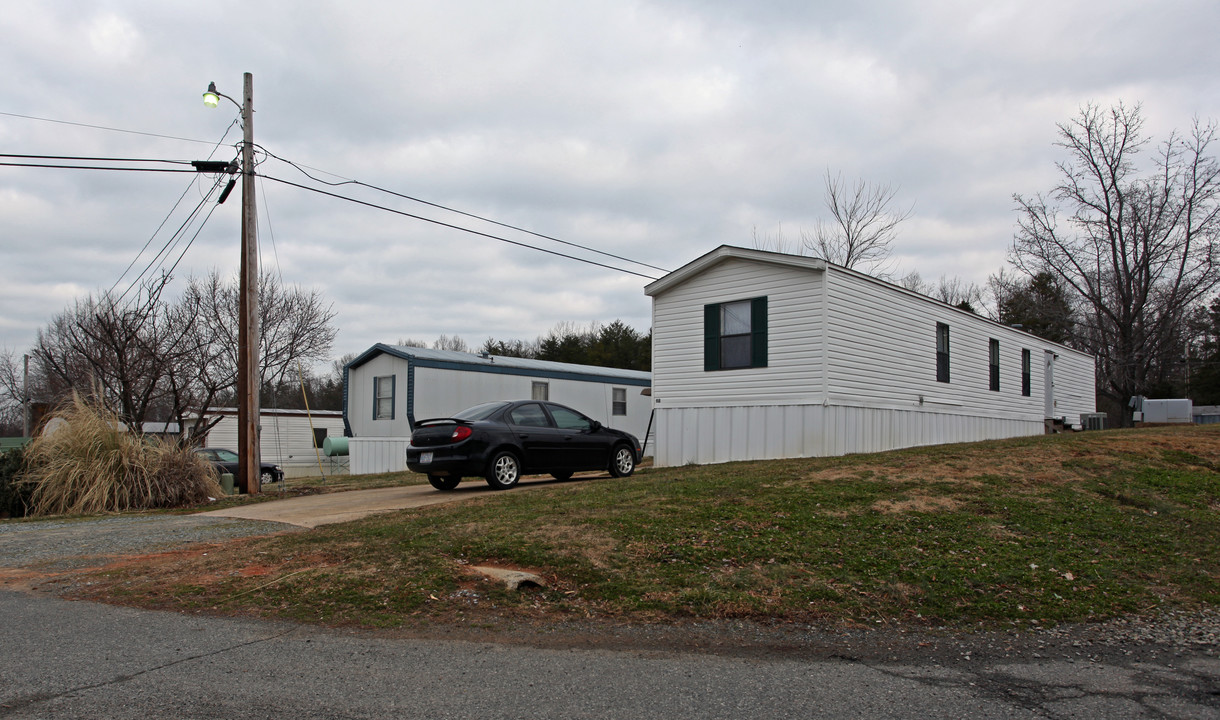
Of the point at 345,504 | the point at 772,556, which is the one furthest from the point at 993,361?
the point at 345,504

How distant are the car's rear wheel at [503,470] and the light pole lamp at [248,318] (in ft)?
14.2

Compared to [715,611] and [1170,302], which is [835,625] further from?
[1170,302]

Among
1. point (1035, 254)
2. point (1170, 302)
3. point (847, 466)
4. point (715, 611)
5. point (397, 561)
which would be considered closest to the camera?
point (715, 611)

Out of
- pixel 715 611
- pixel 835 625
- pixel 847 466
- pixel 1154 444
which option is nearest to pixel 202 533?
pixel 715 611

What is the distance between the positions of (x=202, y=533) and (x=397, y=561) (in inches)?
128

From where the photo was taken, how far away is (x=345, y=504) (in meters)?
10.5

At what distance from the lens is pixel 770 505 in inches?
301

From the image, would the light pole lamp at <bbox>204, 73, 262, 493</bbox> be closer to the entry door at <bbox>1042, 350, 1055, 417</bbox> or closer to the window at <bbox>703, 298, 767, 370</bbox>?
the window at <bbox>703, 298, 767, 370</bbox>

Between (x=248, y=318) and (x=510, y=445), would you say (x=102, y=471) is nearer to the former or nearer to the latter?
(x=248, y=318)

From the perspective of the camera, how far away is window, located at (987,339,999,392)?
62.6 feet

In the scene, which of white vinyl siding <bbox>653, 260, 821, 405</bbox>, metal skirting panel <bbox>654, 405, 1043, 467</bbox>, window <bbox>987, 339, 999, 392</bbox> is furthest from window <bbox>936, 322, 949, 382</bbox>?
white vinyl siding <bbox>653, 260, 821, 405</bbox>

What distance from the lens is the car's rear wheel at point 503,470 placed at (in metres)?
11.4

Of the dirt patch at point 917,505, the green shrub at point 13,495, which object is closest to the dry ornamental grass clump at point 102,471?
the green shrub at point 13,495

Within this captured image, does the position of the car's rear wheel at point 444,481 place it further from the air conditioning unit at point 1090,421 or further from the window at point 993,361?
the air conditioning unit at point 1090,421
